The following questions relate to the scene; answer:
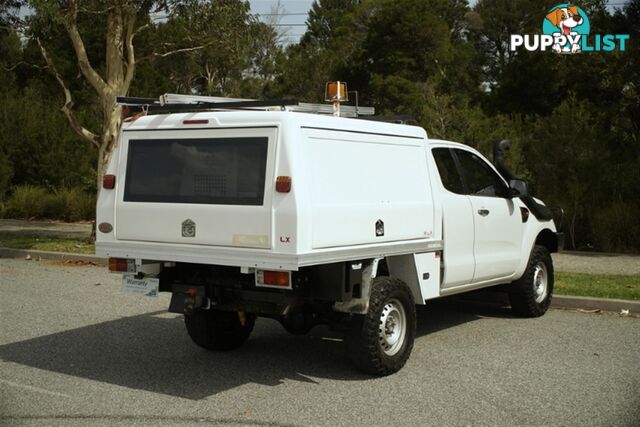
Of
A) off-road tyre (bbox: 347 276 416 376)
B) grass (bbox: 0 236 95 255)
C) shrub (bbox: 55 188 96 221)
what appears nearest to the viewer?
off-road tyre (bbox: 347 276 416 376)

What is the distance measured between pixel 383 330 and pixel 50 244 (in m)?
11.3

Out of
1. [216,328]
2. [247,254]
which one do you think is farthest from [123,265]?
[247,254]

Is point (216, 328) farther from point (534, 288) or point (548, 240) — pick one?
point (548, 240)

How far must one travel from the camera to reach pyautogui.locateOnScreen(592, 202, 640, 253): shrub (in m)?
14.6

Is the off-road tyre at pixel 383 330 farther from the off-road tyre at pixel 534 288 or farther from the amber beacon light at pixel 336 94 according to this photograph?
the off-road tyre at pixel 534 288

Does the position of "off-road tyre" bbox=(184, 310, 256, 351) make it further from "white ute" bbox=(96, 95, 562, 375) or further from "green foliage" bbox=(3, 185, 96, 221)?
"green foliage" bbox=(3, 185, 96, 221)

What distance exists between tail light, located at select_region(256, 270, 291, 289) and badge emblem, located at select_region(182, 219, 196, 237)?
68 cm

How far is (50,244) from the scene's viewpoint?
16.3m

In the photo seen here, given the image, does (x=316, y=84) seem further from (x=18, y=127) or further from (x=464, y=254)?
(x=464, y=254)

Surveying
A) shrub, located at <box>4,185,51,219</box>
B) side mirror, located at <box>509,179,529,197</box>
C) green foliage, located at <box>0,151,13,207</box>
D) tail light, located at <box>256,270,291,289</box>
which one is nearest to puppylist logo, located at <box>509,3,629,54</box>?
side mirror, located at <box>509,179,529,197</box>

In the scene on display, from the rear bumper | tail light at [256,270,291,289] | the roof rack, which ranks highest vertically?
the roof rack

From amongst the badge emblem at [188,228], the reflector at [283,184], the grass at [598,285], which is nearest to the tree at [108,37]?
the grass at [598,285]

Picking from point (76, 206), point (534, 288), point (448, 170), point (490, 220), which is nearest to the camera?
point (448, 170)

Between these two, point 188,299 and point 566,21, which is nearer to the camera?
point 188,299
